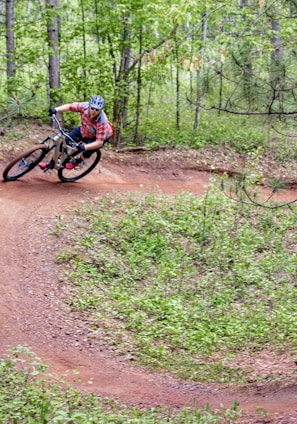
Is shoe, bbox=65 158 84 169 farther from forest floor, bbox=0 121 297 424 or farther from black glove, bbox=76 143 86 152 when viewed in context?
forest floor, bbox=0 121 297 424

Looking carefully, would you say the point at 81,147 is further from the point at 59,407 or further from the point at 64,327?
the point at 59,407

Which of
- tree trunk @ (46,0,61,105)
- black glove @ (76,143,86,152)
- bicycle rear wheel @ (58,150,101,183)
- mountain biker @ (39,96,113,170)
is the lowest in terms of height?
bicycle rear wheel @ (58,150,101,183)

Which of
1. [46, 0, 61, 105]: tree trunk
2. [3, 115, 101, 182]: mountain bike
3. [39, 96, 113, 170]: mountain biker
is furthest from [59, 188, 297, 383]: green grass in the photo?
[46, 0, 61, 105]: tree trunk

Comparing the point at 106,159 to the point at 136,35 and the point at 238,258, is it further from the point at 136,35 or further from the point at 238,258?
the point at 238,258

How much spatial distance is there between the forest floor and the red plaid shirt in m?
1.50

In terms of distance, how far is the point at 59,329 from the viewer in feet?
24.3

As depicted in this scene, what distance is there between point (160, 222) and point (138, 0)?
6296 mm

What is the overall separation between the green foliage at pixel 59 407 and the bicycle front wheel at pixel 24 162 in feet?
18.8

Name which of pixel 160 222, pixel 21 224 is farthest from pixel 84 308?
pixel 160 222

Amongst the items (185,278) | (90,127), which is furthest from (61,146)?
(185,278)

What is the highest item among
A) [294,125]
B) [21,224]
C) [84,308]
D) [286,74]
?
[286,74]

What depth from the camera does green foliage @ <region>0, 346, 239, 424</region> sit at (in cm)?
496

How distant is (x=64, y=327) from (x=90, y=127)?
4786 millimetres

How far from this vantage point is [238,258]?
35.9 ft
